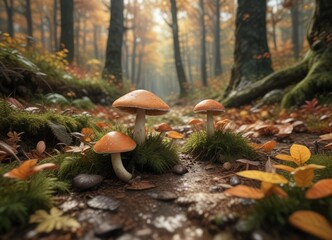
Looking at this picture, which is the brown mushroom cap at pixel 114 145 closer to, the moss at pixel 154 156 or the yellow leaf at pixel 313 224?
the moss at pixel 154 156

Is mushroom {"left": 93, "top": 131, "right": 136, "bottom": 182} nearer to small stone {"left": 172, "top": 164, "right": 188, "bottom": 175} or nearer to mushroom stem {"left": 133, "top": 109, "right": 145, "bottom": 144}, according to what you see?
mushroom stem {"left": 133, "top": 109, "right": 145, "bottom": 144}

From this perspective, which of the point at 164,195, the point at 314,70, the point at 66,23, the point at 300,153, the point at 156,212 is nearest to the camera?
the point at 156,212

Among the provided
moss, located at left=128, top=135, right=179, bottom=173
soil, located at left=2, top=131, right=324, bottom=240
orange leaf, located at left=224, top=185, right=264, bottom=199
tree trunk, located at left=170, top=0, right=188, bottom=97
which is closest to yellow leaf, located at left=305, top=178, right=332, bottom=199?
orange leaf, located at left=224, top=185, right=264, bottom=199

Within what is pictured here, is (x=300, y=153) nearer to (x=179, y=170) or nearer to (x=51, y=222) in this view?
(x=179, y=170)

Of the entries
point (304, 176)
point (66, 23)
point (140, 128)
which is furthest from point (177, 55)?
point (304, 176)

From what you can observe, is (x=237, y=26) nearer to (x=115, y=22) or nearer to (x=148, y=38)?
(x=115, y=22)

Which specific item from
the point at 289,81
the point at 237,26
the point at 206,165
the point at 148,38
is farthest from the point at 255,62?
the point at 148,38

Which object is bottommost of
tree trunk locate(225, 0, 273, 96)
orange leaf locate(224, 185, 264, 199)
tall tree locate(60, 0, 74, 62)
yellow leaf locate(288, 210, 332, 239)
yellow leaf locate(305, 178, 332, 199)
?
yellow leaf locate(288, 210, 332, 239)

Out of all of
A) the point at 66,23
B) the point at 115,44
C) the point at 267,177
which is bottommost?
the point at 267,177
